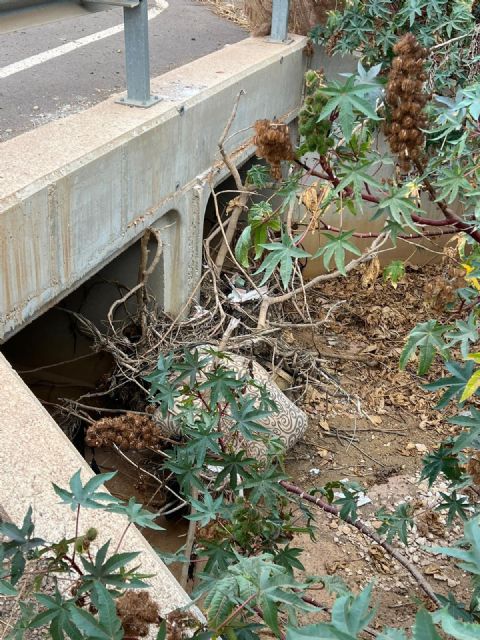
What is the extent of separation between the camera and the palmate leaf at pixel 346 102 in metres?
1.84

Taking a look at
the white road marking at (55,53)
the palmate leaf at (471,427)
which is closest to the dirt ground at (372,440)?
the palmate leaf at (471,427)

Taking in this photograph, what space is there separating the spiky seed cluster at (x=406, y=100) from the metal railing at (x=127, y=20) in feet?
A: 7.93

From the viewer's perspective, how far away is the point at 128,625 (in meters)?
1.53

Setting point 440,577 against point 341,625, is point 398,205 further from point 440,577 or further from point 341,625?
point 440,577

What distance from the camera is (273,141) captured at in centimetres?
187

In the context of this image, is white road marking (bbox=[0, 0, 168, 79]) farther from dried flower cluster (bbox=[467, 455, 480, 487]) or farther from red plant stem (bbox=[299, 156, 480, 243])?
dried flower cluster (bbox=[467, 455, 480, 487])

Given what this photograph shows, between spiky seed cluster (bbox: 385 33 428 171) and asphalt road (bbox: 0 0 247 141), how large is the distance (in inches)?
110

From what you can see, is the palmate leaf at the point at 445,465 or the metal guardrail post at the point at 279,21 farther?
the metal guardrail post at the point at 279,21

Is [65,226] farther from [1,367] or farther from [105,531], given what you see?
[105,531]

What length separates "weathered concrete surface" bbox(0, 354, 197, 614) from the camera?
2.02 m

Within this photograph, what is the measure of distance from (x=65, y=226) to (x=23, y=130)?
0.86 meters

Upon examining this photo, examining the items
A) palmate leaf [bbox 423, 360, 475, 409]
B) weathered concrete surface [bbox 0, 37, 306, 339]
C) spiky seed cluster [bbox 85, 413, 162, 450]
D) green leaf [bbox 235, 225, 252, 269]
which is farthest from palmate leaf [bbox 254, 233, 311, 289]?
weathered concrete surface [bbox 0, 37, 306, 339]

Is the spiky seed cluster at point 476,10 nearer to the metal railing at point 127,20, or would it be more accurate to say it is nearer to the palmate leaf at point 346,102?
the metal railing at point 127,20

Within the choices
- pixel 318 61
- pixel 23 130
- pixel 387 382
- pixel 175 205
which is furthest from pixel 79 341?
pixel 318 61
